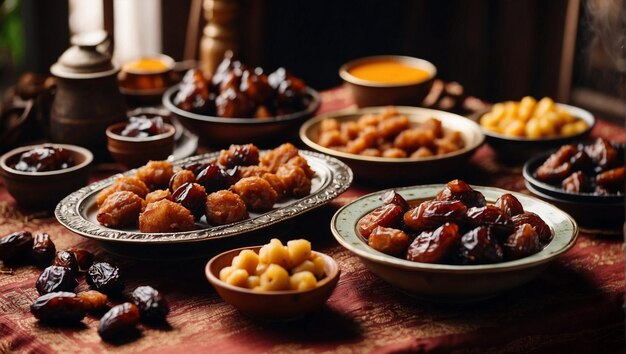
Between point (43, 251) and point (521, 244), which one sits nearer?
point (521, 244)

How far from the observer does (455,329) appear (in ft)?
5.63

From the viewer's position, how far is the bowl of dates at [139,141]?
8.21 ft

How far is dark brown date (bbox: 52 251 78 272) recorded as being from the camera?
1.92 metres

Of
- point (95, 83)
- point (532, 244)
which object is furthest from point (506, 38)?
point (532, 244)

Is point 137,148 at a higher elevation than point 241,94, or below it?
below

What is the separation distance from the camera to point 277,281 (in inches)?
64.2

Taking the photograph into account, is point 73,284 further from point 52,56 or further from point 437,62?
point 437,62

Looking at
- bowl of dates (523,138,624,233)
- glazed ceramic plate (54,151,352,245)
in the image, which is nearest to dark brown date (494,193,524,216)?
bowl of dates (523,138,624,233)

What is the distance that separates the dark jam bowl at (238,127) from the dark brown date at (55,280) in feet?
3.30

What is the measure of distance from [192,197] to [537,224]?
811 mm

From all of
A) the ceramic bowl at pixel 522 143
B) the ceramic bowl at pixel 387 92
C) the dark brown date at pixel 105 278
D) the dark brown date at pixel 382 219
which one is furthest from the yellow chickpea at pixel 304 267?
the ceramic bowl at pixel 387 92

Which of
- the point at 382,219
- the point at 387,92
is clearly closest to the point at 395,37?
the point at 387,92

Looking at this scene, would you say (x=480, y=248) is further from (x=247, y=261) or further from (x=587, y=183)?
(x=587, y=183)

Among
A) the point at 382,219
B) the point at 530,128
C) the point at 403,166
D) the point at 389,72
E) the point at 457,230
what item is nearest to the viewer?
the point at 457,230
